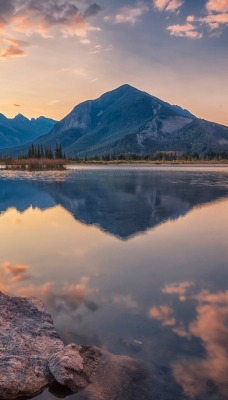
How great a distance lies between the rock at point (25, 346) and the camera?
798 centimetres

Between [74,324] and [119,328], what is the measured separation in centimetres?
132

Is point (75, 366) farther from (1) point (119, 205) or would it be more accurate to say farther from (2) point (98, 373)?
(1) point (119, 205)

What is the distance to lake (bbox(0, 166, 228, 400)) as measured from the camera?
8.87 metres

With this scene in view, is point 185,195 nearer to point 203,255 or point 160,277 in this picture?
point 203,255

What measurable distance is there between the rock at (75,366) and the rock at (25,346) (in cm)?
27

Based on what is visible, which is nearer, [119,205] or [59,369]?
[59,369]

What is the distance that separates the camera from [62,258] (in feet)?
59.1

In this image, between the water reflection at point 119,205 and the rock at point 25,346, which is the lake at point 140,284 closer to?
the water reflection at point 119,205

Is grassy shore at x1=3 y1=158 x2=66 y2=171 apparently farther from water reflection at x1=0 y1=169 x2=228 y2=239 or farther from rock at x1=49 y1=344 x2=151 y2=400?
rock at x1=49 y1=344 x2=151 y2=400

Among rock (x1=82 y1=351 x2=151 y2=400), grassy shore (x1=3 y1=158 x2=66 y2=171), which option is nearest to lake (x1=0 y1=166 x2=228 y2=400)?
rock (x1=82 y1=351 x2=151 y2=400)

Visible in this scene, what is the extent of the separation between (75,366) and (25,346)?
1.47 metres

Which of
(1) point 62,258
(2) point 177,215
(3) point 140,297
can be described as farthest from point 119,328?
(2) point 177,215

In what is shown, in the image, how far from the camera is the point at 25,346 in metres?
9.12

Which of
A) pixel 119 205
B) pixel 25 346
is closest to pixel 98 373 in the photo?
pixel 25 346
